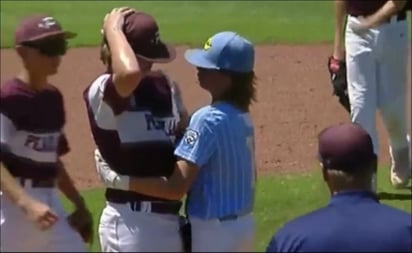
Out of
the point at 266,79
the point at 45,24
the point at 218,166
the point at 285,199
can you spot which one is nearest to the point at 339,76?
the point at 285,199

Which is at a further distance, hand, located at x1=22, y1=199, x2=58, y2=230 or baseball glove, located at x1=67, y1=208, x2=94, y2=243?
baseball glove, located at x1=67, y1=208, x2=94, y2=243

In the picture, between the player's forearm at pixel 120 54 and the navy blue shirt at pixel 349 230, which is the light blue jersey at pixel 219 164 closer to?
the player's forearm at pixel 120 54

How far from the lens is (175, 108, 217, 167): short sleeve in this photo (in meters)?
5.64

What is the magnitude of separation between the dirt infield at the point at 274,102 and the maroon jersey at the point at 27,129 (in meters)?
4.84

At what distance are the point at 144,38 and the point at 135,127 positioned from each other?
39cm

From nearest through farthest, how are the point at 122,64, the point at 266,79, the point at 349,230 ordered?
the point at 349,230
the point at 122,64
the point at 266,79

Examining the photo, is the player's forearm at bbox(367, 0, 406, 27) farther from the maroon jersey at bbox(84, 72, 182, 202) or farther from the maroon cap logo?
the maroon cap logo

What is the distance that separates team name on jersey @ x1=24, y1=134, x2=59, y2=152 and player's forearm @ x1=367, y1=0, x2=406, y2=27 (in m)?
4.01

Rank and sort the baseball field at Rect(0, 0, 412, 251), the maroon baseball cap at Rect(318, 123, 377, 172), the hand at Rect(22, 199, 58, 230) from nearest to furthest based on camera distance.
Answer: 1. the maroon baseball cap at Rect(318, 123, 377, 172)
2. the hand at Rect(22, 199, 58, 230)
3. the baseball field at Rect(0, 0, 412, 251)

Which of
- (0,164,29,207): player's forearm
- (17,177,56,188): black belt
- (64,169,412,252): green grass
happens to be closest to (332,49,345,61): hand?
(64,169,412,252): green grass

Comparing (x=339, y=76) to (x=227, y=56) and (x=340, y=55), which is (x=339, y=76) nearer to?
(x=340, y=55)

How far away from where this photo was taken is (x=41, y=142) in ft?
18.2

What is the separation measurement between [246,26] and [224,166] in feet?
44.5

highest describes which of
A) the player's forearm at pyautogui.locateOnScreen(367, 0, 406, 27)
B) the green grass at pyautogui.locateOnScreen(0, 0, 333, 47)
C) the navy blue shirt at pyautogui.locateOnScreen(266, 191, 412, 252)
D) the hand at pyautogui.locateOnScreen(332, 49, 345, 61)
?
the navy blue shirt at pyautogui.locateOnScreen(266, 191, 412, 252)
